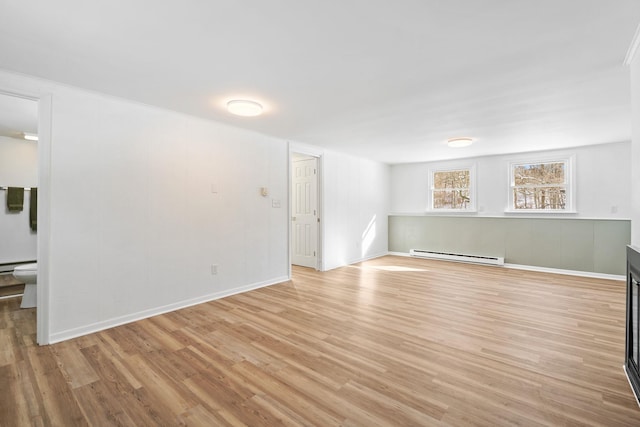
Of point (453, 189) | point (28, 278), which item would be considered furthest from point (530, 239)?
point (28, 278)

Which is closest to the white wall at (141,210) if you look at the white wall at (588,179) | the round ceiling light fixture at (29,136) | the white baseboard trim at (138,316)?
the white baseboard trim at (138,316)

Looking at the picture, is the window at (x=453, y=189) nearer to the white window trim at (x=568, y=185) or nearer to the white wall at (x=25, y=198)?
the white window trim at (x=568, y=185)

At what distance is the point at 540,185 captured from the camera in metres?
5.92

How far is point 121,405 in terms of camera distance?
6.11 ft

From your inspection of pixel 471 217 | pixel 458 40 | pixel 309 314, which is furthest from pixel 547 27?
pixel 471 217

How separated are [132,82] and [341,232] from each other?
4432 mm

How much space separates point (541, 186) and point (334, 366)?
580cm

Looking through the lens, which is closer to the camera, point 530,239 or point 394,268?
point 530,239

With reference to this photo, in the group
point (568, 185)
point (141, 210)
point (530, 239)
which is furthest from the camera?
point (530, 239)

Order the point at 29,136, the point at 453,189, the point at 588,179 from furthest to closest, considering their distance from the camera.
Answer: the point at 453,189
the point at 588,179
the point at 29,136

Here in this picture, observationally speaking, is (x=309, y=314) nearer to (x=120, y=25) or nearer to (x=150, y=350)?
(x=150, y=350)

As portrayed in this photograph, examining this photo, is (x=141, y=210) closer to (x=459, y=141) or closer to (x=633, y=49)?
(x=633, y=49)

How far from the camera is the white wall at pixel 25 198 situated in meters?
4.64

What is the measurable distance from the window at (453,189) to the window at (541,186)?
2.63ft
